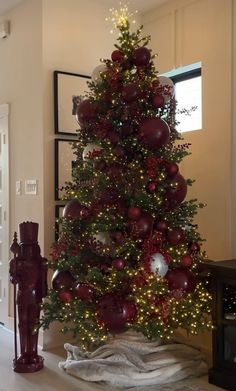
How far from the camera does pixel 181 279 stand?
10.5 ft

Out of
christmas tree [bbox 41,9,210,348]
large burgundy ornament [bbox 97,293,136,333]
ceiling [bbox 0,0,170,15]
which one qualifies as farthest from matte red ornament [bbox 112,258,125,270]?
ceiling [bbox 0,0,170,15]

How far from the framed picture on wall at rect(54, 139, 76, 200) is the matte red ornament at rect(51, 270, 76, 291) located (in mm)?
835

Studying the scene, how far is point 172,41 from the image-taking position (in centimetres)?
439

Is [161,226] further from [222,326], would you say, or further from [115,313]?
[222,326]

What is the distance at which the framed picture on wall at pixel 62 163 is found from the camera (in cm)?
416

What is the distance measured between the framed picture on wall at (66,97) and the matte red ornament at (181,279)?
1643mm

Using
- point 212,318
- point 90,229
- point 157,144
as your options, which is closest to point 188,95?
point 157,144

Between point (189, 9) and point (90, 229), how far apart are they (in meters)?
2.18

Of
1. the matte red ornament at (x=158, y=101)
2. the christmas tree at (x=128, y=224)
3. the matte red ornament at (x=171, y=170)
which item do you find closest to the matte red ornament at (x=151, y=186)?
the christmas tree at (x=128, y=224)

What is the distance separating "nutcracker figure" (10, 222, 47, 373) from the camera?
3551mm

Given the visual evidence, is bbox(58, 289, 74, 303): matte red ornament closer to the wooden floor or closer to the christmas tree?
the christmas tree

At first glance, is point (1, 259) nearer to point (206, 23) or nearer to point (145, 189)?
point (145, 189)

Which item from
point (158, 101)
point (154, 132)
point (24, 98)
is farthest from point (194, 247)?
point (24, 98)

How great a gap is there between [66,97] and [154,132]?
132 cm
